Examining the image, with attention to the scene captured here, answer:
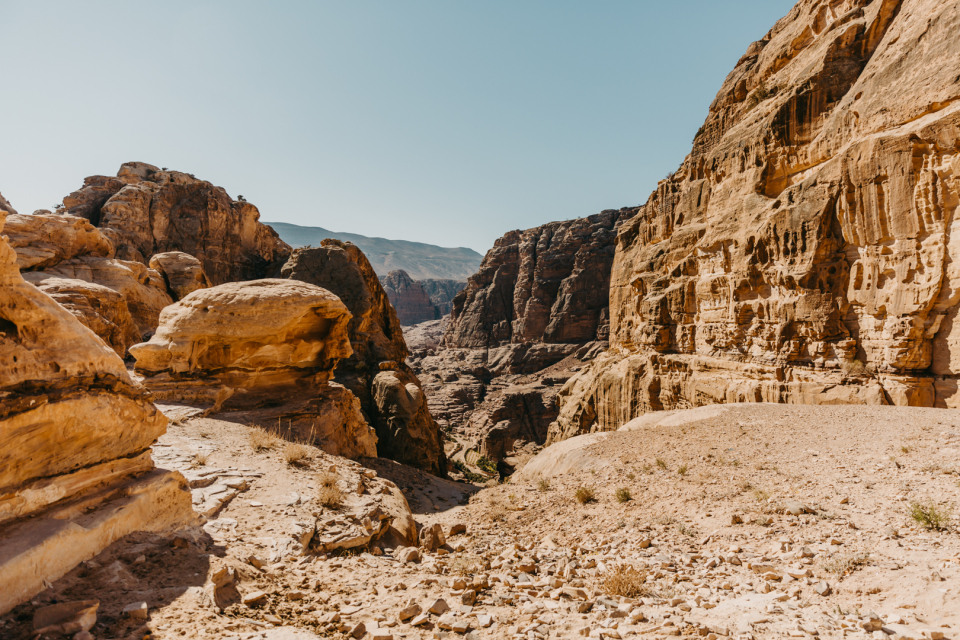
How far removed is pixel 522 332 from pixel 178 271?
4425 cm

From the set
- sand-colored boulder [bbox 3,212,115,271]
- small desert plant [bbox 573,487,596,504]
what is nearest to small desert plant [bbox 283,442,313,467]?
small desert plant [bbox 573,487,596,504]

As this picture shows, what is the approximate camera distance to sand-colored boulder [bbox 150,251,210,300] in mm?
21625

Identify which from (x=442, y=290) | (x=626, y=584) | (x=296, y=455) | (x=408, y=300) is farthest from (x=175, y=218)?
(x=442, y=290)

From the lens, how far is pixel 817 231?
1525 centimetres

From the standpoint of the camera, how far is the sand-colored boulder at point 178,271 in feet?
70.9

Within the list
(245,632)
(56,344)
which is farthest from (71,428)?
(245,632)

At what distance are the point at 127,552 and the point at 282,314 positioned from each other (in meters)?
7.13

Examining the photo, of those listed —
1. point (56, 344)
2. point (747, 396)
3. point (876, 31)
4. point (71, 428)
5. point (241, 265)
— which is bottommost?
point (747, 396)

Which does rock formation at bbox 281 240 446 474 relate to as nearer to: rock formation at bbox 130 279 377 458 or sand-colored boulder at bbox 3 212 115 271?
rock formation at bbox 130 279 377 458

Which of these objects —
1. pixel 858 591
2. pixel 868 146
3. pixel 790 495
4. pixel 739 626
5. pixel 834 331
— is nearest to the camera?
pixel 739 626

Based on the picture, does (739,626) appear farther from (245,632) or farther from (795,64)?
(795,64)

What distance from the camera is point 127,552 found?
139 inches

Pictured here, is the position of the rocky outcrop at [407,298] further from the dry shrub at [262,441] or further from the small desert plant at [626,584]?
the small desert plant at [626,584]

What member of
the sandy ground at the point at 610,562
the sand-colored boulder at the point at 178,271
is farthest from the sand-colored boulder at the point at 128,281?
the sandy ground at the point at 610,562
